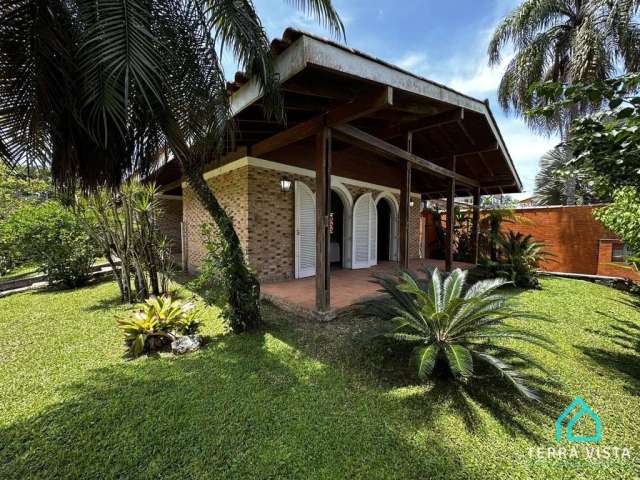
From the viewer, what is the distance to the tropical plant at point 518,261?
7.55 metres

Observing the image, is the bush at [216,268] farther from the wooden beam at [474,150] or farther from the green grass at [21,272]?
the green grass at [21,272]

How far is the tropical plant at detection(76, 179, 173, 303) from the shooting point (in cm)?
589

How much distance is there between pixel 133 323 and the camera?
13.1 feet

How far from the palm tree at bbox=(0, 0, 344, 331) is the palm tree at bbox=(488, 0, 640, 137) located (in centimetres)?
1014

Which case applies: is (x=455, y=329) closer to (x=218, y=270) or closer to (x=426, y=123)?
(x=218, y=270)

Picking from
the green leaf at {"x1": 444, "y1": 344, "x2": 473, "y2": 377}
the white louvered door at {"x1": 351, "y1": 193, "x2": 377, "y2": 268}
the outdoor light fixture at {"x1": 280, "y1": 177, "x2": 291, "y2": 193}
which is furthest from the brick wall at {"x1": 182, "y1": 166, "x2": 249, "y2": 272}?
the green leaf at {"x1": 444, "y1": 344, "x2": 473, "y2": 377}

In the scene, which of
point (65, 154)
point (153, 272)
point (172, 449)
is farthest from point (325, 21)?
point (153, 272)

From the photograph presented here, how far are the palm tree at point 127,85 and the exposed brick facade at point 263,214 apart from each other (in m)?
2.16

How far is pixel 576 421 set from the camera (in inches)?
91.5

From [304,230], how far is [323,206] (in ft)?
9.25

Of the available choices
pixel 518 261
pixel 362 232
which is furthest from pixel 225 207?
pixel 518 261

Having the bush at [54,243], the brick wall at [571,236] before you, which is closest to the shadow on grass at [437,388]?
the bush at [54,243]

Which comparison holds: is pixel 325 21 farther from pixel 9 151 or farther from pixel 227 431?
pixel 227 431

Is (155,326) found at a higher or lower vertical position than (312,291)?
lower
